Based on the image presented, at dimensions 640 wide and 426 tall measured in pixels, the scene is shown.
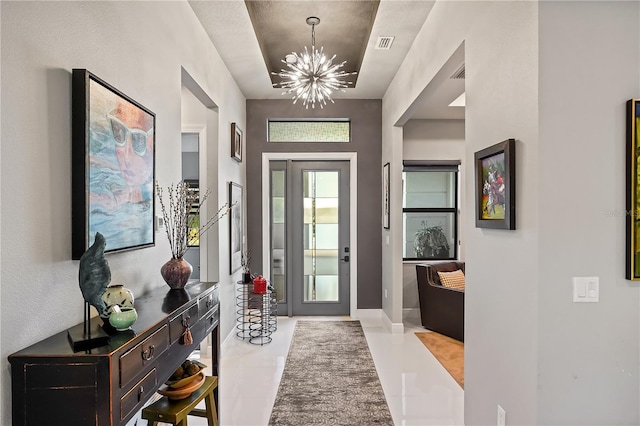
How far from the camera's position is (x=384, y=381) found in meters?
3.54

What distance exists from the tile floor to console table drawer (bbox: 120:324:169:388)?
1.31m

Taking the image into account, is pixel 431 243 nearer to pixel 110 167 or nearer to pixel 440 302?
pixel 440 302

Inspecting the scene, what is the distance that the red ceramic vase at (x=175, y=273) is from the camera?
2453mm

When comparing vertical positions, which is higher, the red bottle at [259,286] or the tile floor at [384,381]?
the red bottle at [259,286]

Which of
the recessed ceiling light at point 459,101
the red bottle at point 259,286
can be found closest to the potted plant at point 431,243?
the recessed ceiling light at point 459,101

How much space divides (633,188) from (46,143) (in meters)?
2.27

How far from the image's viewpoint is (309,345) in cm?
453

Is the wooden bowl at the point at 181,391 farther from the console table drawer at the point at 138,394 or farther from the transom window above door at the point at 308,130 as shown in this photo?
the transom window above door at the point at 308,130

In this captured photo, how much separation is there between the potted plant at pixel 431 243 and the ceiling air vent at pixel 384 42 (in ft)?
9.30

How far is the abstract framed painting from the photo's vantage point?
169 cm

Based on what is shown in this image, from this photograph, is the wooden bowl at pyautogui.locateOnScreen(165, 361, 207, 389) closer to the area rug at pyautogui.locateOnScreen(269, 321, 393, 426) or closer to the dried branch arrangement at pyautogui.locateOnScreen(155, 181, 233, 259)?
the dried branch arrangement at pyautogui.locateOnScreen(155, 181, 233, 259)

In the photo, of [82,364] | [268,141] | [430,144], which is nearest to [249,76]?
[268,141]

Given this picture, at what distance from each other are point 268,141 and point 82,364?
15.1ft

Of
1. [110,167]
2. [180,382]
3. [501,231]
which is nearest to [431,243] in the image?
[501,231]
